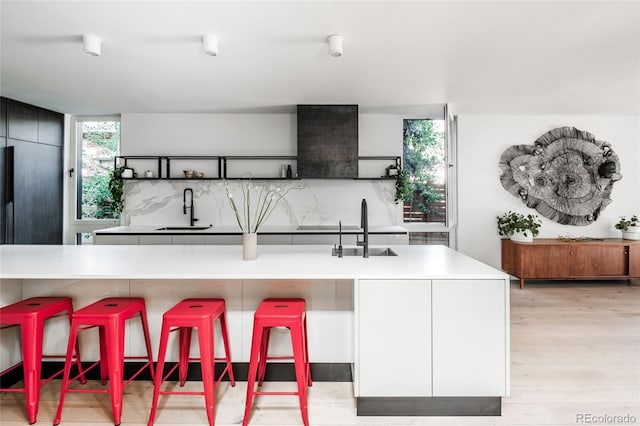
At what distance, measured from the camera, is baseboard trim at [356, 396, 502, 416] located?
1886 millimetres

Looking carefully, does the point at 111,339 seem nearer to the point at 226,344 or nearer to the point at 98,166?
the point at 226,344

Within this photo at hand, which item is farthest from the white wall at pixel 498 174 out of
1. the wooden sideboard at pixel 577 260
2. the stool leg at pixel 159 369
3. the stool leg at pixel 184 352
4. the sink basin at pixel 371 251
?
the stool leg at pixel 159 369

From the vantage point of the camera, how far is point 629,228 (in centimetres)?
465

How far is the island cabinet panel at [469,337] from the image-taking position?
72.3 inches

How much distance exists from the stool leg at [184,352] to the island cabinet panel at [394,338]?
3.46 ft

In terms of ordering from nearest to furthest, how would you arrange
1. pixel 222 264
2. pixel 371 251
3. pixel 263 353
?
pixel 222 264
pixel 263 353
pixel 371 251

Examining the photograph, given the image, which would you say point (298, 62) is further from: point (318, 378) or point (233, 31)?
point (318, 378)

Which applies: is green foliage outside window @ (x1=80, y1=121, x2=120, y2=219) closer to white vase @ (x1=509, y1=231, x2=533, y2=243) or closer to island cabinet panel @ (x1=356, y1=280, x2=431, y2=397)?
island cabinet panel @ (x1=356, y1=280, x2=431, y2=397)

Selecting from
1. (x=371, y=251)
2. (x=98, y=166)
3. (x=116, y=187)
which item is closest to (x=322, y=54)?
(x=371, y=251)

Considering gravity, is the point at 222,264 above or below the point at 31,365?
above

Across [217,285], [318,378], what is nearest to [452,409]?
[318,378]

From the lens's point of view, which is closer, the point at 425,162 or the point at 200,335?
the point at 200,335

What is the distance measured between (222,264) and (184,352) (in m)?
0.65

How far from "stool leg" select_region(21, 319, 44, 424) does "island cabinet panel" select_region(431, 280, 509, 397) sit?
2.06 meters
